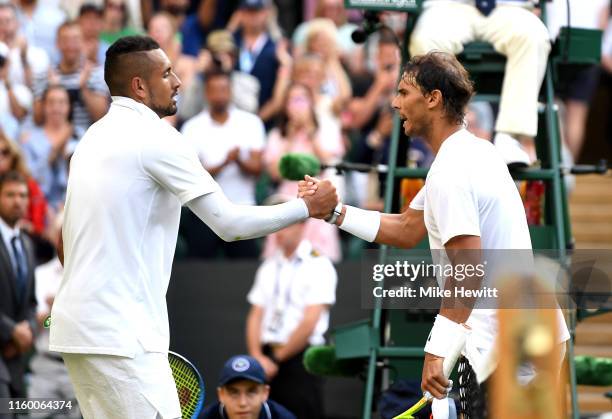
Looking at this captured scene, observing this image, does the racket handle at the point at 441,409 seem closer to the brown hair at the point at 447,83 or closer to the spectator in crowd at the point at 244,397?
the brown hair at the point at 447,83

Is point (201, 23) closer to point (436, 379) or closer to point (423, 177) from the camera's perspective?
point (423, 177)

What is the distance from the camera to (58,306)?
5.63 meters

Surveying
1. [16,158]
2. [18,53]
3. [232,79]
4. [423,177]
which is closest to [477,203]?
[423,177]

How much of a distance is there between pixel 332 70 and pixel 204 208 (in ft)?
24.9

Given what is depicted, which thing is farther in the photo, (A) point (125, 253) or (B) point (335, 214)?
(B) point (335, 214)

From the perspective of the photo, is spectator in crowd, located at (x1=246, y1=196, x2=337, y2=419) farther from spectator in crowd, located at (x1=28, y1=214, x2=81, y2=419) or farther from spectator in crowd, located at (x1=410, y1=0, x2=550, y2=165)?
spectator in crowd, located at (x1=410, y1=0, x2=550, y2=165)

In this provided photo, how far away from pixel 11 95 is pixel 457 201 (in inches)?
297

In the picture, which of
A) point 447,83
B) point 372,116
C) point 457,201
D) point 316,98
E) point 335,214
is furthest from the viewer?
point 372,116

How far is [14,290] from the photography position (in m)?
9.58

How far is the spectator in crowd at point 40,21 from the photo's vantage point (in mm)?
13219

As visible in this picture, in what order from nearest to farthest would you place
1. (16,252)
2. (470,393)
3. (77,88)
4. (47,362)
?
1. (470,393)
2. (16,252)
3. (47,362)
4. (77,88)

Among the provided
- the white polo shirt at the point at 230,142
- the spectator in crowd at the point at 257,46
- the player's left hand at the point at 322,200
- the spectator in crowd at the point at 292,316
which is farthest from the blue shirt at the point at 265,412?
the spectator in crowd at the point at 257,46

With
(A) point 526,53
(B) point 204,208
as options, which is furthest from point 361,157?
(B) point 204,208

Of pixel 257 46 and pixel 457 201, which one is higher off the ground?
pixel 257 46
